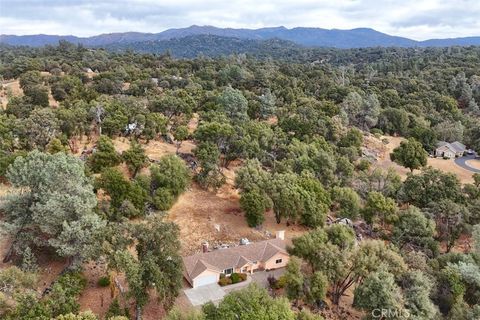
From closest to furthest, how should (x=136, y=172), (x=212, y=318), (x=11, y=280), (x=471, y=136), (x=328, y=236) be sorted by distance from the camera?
(x=212, y=318) < (x=11, y=280) < (x=328, y=236) < (x=136, y=172) < (x=471, y=136)

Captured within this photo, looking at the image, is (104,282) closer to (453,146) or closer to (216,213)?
(216,213)

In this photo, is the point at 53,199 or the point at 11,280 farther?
the point at 53,199

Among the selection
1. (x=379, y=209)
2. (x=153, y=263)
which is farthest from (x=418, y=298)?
(x=153, y=263)

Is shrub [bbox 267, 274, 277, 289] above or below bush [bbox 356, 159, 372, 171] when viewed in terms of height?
below

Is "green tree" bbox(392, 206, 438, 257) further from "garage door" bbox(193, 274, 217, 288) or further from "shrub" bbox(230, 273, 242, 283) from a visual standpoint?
"garage door" bbox(193, 274, 217, 288)

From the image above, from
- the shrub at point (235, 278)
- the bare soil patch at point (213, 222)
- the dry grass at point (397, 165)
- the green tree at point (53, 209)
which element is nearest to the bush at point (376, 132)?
the dry grass at point (397, 165)

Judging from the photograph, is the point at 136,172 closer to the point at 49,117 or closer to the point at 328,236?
the point at 49,117

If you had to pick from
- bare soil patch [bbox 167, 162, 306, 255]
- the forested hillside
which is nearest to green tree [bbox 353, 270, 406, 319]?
the forested hillside

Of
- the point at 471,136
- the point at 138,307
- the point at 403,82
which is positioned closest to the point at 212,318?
the point at 138,307
